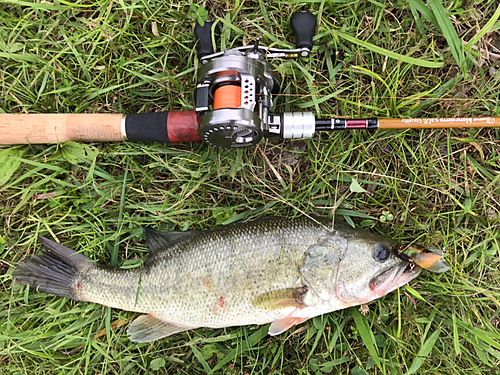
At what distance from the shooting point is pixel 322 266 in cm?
244

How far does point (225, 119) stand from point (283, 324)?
157 centimetres

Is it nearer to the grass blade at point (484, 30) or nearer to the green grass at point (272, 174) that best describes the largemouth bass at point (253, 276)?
the green grass at point (272, 174)

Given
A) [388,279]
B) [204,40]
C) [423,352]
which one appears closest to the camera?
[388,279]

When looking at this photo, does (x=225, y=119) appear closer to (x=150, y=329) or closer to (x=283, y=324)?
(x=283, y=324)

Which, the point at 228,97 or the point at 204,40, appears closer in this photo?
the point at 228,97

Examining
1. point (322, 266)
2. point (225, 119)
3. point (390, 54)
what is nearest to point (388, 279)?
point (322, 266)

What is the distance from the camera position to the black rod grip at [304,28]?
2.54 metres

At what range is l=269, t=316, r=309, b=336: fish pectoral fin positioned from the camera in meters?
2.54

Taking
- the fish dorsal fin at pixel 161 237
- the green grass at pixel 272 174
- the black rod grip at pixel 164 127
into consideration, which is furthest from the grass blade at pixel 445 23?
the fish dorsal fin at pixel 161 237

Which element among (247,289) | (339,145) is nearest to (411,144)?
(339,145)

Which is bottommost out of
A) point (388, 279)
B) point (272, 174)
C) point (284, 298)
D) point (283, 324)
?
point (283, 324)

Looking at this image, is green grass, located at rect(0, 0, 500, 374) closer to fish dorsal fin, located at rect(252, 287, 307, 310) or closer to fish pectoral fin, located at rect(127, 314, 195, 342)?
fish pectoral fin, located at rect(127, 314, 195, 342)

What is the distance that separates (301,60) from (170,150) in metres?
1.31

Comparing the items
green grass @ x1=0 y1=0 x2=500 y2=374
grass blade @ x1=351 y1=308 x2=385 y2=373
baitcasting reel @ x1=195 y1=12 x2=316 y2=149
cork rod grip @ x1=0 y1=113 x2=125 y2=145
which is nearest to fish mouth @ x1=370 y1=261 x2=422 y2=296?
green grass @ x1=0 y1=0 x2=500 y2=374
